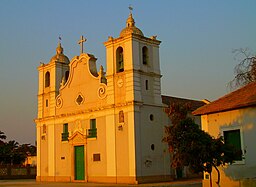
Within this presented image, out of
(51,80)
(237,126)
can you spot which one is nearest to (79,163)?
(51,80)

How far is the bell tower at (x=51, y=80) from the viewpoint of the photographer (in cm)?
3562

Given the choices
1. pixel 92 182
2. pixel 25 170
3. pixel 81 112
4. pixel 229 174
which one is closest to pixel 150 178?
pixel 92 182

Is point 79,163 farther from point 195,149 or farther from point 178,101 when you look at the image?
point 195,149

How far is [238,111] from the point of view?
18906 mm

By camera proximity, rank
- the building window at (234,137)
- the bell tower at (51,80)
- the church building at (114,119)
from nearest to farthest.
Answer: the building window at (234,137) → the church building at (114,119) → the bell tower at (51,80)

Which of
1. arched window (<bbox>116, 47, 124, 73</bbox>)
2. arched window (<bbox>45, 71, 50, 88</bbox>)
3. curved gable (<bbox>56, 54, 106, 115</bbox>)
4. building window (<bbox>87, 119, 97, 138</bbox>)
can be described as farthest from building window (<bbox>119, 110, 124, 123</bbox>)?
arched window (<bbox>45, 71, 50, 88</bbox>)

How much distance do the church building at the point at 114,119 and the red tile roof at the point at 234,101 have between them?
27.9 ft

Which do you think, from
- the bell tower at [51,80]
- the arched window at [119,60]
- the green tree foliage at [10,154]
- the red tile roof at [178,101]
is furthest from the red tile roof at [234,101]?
the green tree foliage at [10,154]

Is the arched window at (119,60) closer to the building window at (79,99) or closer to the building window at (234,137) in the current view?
the building window at (79,99)

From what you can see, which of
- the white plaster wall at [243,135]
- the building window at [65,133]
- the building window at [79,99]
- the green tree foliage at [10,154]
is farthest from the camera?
the green tree foliage at [10,154]

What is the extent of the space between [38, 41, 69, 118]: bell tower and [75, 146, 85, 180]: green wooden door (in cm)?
474

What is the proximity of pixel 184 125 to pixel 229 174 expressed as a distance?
510 cm

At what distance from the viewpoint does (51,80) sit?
1422 inches

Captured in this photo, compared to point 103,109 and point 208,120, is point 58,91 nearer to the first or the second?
point 103,109
